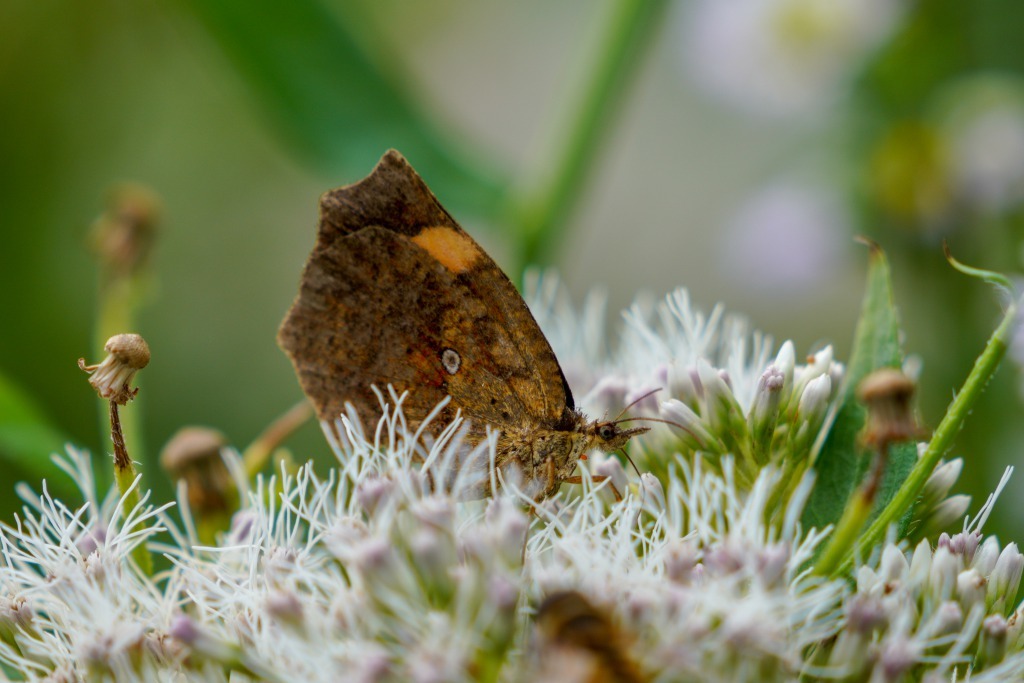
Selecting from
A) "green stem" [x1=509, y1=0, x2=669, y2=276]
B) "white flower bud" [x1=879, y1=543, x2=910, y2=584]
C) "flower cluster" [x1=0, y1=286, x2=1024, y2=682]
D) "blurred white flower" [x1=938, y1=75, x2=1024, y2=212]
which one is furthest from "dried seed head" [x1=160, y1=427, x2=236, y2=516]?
"blurred white flower" [x1=938, y1=75, x2=1024, y2=212]

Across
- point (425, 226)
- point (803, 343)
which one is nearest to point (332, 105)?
point (425, 226)

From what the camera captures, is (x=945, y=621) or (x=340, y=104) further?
(x=340, y=104)

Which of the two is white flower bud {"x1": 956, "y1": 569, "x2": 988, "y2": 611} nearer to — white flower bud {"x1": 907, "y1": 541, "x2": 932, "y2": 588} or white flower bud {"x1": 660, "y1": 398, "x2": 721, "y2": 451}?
white flower bud {"x1": 907, "y1": 541, "x2": 932, "y2": 588}

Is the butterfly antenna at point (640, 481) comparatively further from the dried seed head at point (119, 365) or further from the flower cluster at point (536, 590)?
the dried seed head at point (119, 365)

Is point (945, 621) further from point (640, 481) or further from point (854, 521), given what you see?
point (640, 481)

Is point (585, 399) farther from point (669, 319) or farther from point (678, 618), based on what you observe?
point (678, 618)

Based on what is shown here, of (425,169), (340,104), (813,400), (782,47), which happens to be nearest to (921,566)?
(813,400)
